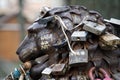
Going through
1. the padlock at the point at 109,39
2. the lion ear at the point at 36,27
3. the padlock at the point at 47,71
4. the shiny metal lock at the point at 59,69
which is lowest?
the padlock at the point at 47,71

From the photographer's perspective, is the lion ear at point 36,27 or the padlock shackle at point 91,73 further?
the lion ear at point 36,27

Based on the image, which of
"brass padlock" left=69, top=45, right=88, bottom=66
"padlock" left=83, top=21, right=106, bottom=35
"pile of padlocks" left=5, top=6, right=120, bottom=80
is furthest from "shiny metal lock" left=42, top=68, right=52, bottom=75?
"padlock" left=83, top=21, right=106, bottom=35

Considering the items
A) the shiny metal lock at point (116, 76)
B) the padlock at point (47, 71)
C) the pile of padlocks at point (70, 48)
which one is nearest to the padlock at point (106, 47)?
the pile of padlocks at point (70, 48)

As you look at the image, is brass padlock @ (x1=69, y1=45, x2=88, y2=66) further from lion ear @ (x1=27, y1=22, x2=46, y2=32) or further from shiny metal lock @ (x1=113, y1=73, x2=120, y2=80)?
lion ear @ (x1=27, y1=22, x2=46, y2=32)

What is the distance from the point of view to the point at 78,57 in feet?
7.78

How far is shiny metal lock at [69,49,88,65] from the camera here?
237 cm

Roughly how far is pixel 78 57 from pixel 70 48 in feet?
0.24

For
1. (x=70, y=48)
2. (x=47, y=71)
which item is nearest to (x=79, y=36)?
(x=70, y=48)

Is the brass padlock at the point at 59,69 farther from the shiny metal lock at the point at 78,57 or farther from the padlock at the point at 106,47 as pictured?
the padlock at the point at 106,47

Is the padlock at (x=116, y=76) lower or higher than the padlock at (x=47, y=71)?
lower

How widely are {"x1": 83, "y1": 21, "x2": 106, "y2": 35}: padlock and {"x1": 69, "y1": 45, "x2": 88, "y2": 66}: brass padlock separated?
3.3 inches

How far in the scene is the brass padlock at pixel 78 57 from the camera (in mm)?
2371

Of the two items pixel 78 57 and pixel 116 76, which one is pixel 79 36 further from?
pixel 116 76

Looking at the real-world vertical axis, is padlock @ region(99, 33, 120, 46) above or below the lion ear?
below
